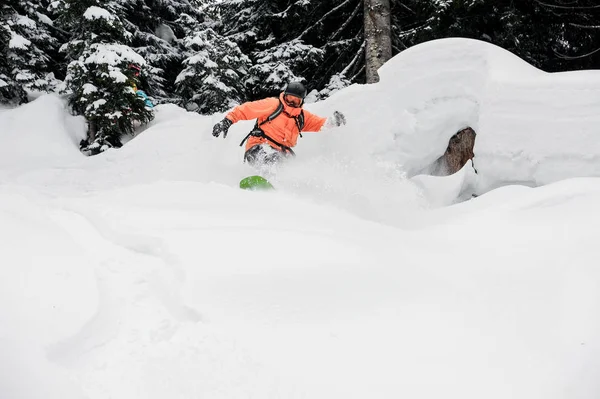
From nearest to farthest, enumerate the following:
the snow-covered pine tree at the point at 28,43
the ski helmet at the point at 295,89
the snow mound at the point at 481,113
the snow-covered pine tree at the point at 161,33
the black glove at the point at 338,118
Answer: the snow mound at the point at 481,113 → the ski helmet at the point at 295,89 → the black glove at the point at 338,118 → the snow-covered pine tree at the point at 28,43 → the snow-covered pine tree at the point at 161,33

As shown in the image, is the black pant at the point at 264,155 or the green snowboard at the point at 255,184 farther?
the black pant at the point at 264,155

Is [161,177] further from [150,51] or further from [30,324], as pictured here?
[150,51]

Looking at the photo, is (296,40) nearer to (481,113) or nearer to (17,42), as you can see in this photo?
(17,42)

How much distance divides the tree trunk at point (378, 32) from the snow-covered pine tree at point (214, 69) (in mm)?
4308

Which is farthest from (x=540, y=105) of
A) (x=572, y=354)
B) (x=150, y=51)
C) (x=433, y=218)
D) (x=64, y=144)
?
(x=150, y=51)

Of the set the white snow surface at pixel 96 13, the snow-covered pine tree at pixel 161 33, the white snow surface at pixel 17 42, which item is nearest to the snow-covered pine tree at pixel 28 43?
the white snow surface at pixel 17 42

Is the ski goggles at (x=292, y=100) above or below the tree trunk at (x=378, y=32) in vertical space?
below

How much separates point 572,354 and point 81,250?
307 cm

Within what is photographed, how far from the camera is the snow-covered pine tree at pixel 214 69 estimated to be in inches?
424

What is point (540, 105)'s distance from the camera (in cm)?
436

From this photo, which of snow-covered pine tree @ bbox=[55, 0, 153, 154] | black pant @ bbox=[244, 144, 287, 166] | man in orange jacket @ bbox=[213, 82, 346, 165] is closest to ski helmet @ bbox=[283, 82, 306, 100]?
man in orange jacket @ bbox=[213, 82, 346, 165]

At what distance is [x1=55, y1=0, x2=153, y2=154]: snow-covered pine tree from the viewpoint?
840 centimetres

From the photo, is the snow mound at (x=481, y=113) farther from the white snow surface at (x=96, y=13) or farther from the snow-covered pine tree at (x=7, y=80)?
the snow-covered pine tree at (x=7, y=80)

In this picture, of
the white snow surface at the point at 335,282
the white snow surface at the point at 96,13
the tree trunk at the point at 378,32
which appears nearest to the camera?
the white snow surface at the point at 335,282
